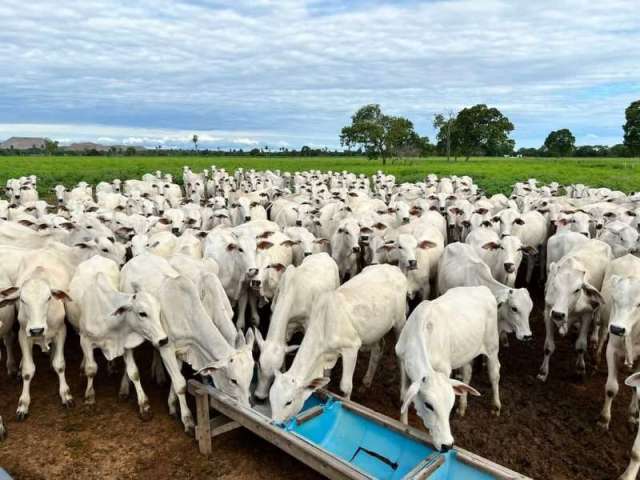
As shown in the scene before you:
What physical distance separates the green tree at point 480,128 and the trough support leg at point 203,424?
61079 mm

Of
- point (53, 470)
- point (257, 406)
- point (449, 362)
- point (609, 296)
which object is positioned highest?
point (609, 296)

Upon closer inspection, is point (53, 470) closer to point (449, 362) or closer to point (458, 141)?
point (449, 362)

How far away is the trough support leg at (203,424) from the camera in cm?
585

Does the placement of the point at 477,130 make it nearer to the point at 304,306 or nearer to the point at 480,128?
the point at 480,128

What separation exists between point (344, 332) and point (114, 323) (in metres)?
2.97

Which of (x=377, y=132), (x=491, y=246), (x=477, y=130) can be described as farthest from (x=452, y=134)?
(x=491, y=246)

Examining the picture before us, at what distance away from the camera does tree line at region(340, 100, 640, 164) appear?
53688mm

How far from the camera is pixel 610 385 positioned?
6.26 m

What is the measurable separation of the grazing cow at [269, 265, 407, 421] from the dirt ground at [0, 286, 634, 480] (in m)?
0.78

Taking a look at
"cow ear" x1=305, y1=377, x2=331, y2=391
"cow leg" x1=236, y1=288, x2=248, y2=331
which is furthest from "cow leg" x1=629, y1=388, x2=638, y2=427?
"cow leg" x1=236, y1=288, x2=248, y2=331

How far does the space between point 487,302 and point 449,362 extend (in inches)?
46.3

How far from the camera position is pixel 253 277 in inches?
341

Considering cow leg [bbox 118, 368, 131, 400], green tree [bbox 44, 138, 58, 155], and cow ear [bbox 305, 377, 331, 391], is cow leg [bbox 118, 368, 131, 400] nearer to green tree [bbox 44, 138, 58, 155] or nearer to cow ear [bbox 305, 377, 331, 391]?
cow ear [bbox 305, 377, 331, 391]

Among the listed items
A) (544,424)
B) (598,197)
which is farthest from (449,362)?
(598,197)
